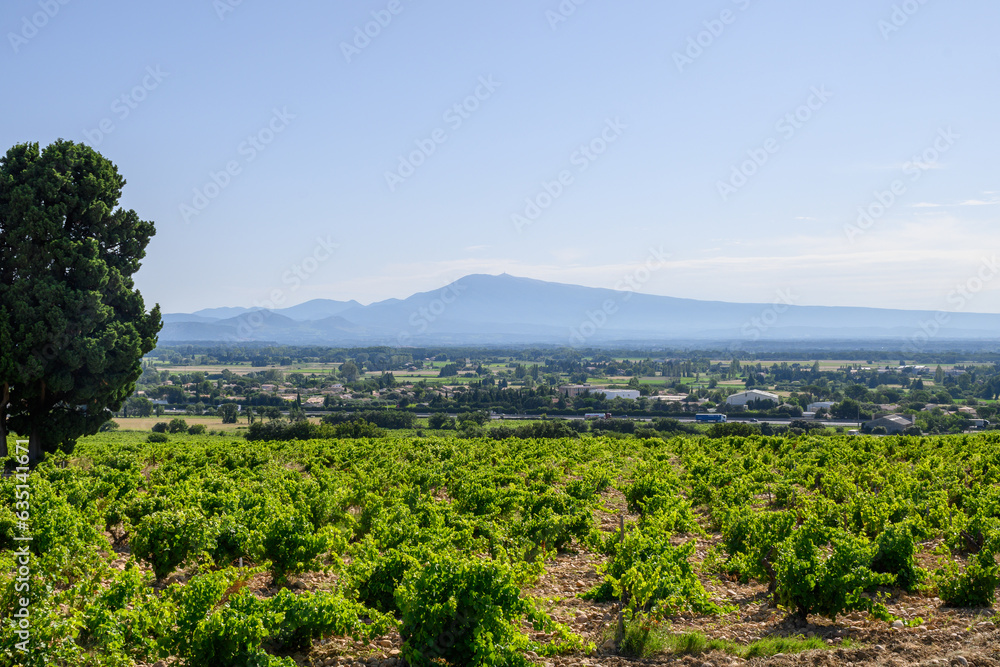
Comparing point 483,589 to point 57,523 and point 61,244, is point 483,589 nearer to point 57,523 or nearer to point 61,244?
point 57,523

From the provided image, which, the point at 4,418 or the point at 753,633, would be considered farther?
the point at 4,418

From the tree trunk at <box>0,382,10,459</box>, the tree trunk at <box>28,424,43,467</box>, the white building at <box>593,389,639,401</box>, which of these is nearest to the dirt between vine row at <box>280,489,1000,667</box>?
the tree trunk at <box>0,382,10,459</box>

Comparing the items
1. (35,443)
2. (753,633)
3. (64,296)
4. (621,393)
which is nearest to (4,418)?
(35,443)

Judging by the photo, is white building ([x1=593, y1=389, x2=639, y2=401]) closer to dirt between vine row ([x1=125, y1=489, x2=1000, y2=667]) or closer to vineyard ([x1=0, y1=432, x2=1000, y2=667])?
vineyard ([x1=0, y1=432, x2=1000, y2=667])

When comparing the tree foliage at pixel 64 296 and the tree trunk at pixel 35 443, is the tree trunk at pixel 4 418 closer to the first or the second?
the tree foliage at pixel 64 296

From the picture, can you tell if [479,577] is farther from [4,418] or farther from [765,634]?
[4,418]

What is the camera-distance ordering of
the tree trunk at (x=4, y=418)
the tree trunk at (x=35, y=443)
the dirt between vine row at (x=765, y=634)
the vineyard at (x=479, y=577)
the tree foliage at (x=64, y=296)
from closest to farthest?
the vineyard at (x=479, y=577) → the dirt between vine row at (x=765, y=634) → the tree foliage at (x=64, y=296) → the tree trunk at (x=4, y=418) → the tree trunk at (x=35, y=443)

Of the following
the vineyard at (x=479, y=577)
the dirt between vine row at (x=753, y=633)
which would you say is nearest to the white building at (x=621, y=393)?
the vineyard at (x=479, y=577)

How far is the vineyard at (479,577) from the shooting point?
6746 mm

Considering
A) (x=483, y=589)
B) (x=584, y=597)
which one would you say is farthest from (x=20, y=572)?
(x=584, y=597)

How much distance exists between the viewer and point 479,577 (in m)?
7.08

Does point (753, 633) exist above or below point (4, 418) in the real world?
below

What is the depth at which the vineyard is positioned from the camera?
6746 mm

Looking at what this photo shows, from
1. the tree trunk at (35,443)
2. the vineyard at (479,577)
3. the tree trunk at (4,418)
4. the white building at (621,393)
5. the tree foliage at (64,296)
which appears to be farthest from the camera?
the white building at (621,393)
